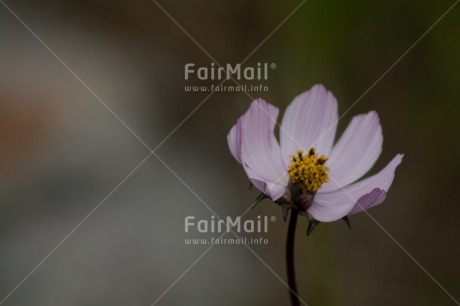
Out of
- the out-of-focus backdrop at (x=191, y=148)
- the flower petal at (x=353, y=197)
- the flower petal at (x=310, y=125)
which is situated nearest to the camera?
the flower petal at (x=353, y=197)

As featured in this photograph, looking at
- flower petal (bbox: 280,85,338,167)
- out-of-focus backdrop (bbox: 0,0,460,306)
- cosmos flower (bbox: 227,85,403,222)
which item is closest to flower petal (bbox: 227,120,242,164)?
cosmos flower (bbox: 227,85,403,222)

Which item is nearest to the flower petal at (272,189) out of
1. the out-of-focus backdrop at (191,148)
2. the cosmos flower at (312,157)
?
the cosmos flower at (312,157)

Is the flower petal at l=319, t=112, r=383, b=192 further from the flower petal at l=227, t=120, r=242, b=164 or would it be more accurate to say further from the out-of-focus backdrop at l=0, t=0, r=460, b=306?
the out-of-focus backdrop at l=0, t=0, r=460, b=306

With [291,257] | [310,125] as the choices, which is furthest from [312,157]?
[291,257]

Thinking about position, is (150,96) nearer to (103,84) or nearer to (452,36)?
(103,84)

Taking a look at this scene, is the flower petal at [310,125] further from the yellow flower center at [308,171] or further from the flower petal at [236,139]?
the flower petal at [236,139]

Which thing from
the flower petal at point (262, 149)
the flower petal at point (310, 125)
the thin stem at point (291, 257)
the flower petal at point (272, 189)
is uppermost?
the flower petal at point (310, 125)

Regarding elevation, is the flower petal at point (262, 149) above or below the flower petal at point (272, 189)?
above
